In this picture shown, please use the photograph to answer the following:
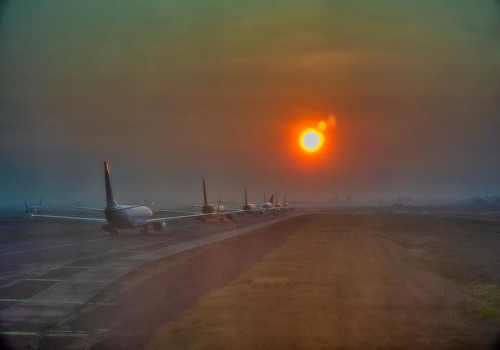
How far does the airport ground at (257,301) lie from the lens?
13203mm

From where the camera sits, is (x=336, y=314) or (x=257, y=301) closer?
(x=336, y=314)

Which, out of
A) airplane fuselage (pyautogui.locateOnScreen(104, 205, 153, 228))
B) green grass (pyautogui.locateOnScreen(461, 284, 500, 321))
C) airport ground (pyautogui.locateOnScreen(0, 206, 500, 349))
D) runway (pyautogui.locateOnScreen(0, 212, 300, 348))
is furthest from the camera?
airplane fuselage (pyautogui.locateOnScreen(104, 205, 153, 228))

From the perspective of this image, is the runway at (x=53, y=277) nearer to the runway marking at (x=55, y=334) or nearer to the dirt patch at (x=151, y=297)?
the runway marking at (x=55, y=334)

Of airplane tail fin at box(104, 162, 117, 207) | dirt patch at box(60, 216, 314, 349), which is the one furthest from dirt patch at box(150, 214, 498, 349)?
airplane tail fin at box(104, 162, 117, 207)

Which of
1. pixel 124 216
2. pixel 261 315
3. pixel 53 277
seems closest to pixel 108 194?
pixel 124 216

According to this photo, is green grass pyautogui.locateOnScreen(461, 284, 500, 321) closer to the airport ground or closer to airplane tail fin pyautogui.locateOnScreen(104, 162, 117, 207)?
the airport ground

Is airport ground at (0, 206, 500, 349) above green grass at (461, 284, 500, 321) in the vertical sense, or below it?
above

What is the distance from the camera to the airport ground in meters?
13.2

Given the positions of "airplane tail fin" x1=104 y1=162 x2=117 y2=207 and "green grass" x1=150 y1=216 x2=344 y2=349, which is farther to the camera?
"airplane tail fin" x1=104 y1=162 x2=117 y2=207

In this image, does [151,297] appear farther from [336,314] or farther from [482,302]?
[482,302]

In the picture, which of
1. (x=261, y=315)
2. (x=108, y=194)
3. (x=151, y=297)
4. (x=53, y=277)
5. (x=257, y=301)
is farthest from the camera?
(x=108, y=194)

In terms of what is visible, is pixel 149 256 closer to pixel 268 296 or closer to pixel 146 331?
pixel 268 296

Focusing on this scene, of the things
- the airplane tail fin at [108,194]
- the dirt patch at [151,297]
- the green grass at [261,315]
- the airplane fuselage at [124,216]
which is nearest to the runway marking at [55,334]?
the dirt patch at [151,297]

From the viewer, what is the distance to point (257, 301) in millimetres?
18016
